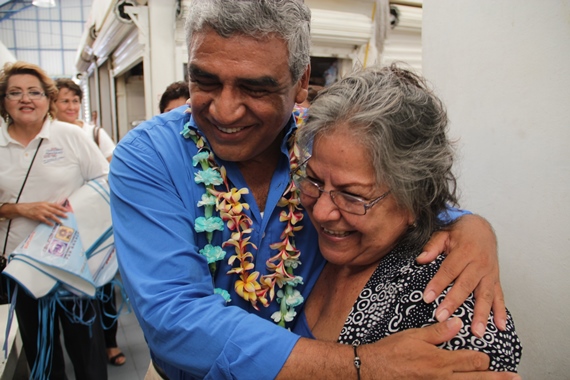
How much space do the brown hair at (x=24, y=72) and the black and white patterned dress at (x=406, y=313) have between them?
2835mm

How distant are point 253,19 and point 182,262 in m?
0.68

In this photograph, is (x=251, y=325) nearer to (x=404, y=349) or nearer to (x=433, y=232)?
(x=404, y=349)

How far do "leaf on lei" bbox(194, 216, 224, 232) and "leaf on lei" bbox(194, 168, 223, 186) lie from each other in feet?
0.36

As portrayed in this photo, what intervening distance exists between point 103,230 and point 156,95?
1936mm

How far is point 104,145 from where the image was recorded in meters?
4.09

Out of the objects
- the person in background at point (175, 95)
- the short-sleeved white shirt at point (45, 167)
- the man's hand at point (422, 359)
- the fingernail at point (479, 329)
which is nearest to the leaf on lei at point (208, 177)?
the man's hand at point (422, 359)

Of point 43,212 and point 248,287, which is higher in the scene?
point 248,287

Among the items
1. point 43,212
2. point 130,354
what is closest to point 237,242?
point 43,212

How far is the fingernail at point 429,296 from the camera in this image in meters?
1.08

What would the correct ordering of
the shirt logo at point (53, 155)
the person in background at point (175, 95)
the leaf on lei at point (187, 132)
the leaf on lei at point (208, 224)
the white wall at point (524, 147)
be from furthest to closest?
the person in background at point (175, 95) < the shirt logo at point (53, 155) < the white wall at point (524, 147) < the leaf on lei at point (187, 132) < the leaf on lei at point (208, 224)

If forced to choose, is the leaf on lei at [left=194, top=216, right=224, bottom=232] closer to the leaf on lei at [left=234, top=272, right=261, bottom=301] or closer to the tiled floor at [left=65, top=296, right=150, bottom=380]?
the leaf on lei at [left=234, top=272, right=261, bottom=301]

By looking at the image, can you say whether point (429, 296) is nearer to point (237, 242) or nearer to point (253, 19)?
point (237, 242)

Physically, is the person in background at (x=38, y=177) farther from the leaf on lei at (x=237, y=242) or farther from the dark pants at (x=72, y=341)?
the leaf on lei at (x=237, y=242)

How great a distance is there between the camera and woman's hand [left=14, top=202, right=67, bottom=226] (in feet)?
8.85
